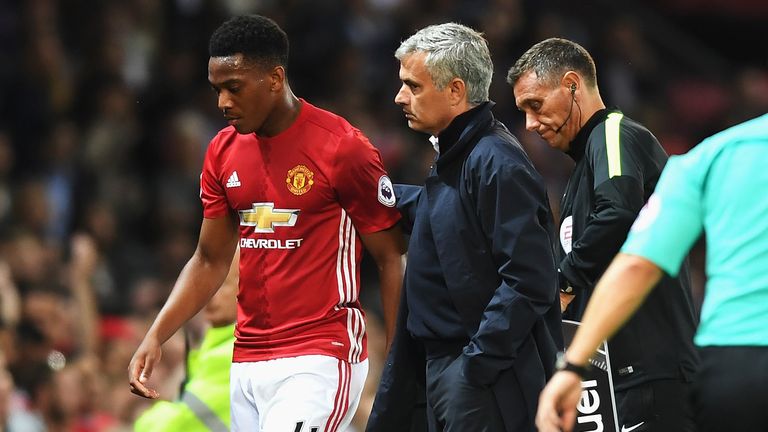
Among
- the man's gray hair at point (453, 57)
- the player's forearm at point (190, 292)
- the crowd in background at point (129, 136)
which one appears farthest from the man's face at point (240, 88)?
the crowd in background at point (129, 136)

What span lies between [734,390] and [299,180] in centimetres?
222

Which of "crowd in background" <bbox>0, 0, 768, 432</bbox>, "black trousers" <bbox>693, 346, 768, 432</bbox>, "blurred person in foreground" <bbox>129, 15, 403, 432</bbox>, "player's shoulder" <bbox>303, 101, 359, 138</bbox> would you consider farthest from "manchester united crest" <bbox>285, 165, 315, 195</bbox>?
"crowd in background" <bbox>0, 0, 768, 432</bbox>

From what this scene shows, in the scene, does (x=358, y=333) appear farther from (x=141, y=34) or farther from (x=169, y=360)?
(x=141, y=34)

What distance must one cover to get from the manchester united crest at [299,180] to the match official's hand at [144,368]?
0.87m

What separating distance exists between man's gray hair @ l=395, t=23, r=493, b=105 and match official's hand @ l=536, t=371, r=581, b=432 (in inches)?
68.0

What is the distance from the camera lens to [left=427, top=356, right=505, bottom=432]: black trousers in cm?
454

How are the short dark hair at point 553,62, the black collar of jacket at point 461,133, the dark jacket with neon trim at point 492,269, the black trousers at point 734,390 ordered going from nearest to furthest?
1. the black trousers at point 734,390
2. the dark jacket with neon trim at point 492,269
3. the black collar of jacket at point 461,133
4. the short dark hair at point 553,62

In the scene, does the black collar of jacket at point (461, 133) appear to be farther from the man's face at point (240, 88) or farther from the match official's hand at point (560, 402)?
the match official's hand at point (560, 402)

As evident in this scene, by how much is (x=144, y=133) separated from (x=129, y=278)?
1.37 m

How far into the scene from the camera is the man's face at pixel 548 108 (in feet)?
16.9

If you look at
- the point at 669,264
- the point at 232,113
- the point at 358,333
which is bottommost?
the point at 358,333

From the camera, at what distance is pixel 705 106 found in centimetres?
1417

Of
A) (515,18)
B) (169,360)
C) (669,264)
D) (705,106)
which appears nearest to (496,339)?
(669,264)

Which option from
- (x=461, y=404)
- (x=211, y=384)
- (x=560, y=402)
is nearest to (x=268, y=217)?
(x=461, y=404)
